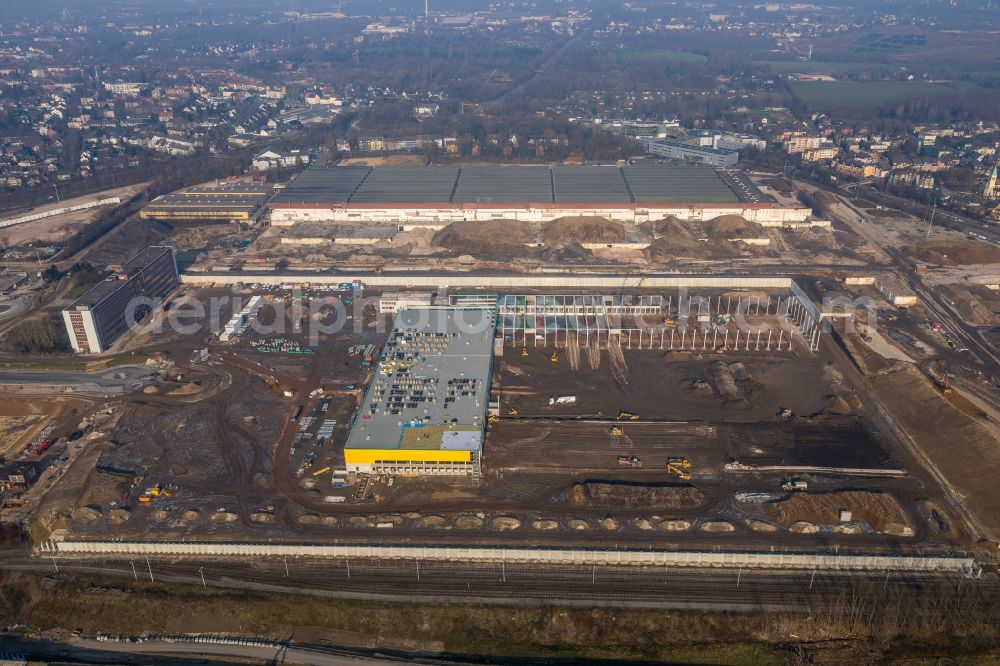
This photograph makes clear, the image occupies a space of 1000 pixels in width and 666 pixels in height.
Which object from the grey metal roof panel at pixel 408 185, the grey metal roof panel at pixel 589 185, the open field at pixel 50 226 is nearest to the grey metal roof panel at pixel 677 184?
the grey metal roof panel at pixel 589 185

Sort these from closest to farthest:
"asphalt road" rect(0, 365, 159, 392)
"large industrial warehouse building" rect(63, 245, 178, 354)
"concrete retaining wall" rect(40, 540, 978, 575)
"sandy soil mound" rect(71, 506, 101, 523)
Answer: "concrete retaining wall" rect(40, 540, 978, 575), "sandy soil mound" rect(71, 506, 101, 523), "asphalt road" rect(0, 365, 159, 392), "large industrial warehouse building" rect(63, 245, 178, 354)

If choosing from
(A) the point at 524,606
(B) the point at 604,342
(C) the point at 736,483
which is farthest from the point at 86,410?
(C) the point at 736,483

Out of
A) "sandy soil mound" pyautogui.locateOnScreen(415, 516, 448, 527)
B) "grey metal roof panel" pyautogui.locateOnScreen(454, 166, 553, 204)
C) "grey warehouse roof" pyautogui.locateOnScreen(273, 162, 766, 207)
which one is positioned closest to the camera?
"sandy soil mound" pyautogui.locateOnScreen(415, 516, 448, 527)

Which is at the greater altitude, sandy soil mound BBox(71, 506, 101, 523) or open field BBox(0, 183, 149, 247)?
open field BBox(0, 183, 149, 247)

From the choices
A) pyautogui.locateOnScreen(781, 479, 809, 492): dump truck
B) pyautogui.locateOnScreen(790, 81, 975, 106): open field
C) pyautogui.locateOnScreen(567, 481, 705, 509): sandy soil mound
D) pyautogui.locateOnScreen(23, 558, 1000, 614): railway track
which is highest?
pyautogui.locateOnScreen(790, 81, 975, 106): open field

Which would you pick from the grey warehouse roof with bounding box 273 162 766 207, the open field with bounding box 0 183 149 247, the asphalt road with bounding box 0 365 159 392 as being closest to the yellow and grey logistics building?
the grey warehouse roof with bounding box 273 162 766 207

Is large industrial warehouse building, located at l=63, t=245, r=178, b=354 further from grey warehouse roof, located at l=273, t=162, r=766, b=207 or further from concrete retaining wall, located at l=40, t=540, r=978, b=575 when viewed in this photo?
concrete retaining wall, located at l=40, t=540, r=978, b=575

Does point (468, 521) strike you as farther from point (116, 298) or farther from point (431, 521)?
point (116, 298)
